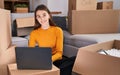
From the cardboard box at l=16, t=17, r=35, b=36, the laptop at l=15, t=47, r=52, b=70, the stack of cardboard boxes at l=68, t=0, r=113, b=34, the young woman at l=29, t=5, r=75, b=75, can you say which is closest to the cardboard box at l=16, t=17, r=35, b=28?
the cardboard box at l=16, t=17, r=35, b=36

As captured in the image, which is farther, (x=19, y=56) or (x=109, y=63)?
(x=19, y=56)

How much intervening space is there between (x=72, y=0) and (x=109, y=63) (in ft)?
5.06

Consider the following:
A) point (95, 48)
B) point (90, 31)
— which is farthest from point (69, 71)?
point (90, 31)

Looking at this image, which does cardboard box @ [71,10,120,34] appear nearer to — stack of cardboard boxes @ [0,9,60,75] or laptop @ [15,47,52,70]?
stack of cardboard boxes @ [0,9,60,75]

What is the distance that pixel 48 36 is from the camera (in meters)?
1.58

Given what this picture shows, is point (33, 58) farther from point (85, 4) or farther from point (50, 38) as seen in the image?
point (85, 4)

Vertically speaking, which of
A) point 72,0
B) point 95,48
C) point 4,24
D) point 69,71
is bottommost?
point 69,71

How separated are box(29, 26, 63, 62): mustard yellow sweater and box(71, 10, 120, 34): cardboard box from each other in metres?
0.68

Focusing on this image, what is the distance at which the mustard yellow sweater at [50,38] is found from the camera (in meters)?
1.55

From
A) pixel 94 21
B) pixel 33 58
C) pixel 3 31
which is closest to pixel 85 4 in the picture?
pixel 94 21

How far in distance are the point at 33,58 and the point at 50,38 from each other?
0.57m

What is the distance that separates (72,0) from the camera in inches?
90.1

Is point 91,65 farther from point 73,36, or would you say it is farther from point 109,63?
point 73,36

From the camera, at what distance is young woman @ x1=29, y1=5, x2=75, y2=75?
59.8 inches
